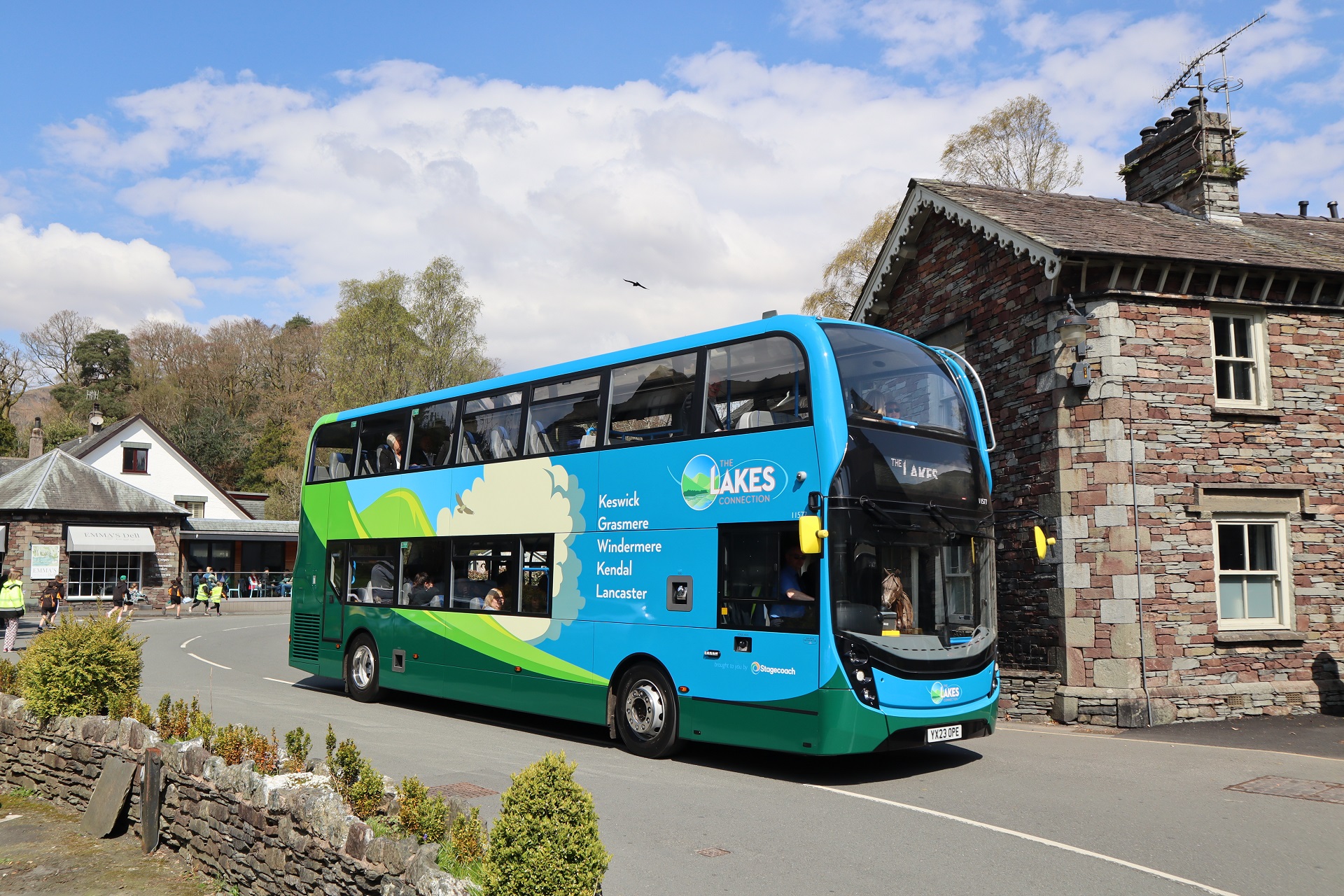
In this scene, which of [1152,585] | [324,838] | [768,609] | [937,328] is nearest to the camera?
[324,838]

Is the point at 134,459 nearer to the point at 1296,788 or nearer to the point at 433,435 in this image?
the point at 433,435

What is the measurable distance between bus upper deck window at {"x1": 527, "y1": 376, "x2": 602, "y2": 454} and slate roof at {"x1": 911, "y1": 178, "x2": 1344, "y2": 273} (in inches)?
273

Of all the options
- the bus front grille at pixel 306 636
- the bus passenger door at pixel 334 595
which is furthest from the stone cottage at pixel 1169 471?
the bus front grille at pixel 306 636

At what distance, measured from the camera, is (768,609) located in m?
9.36

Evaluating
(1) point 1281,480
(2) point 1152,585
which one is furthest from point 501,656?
(1) point 1281,480

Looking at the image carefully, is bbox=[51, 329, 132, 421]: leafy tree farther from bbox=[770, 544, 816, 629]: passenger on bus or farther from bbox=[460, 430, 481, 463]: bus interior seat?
bbox=[770, 544, 816, 629]: passenger on bus

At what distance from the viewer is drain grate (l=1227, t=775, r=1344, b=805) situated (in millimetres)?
8656

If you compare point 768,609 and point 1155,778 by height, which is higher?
point 768,609

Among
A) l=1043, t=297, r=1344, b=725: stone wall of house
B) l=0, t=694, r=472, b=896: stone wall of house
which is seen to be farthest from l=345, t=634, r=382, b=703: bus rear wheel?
l=1043, t=297, r=1344, b=725: stone wall of house

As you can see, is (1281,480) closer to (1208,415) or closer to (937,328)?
(1208,415)

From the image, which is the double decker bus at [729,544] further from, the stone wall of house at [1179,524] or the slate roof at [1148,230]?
the slate roof at [1148,230]

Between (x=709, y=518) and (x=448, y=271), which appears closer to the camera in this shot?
(x=709, y=518)

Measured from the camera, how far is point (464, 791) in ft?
27.5

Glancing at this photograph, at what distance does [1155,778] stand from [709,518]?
16.0ft
